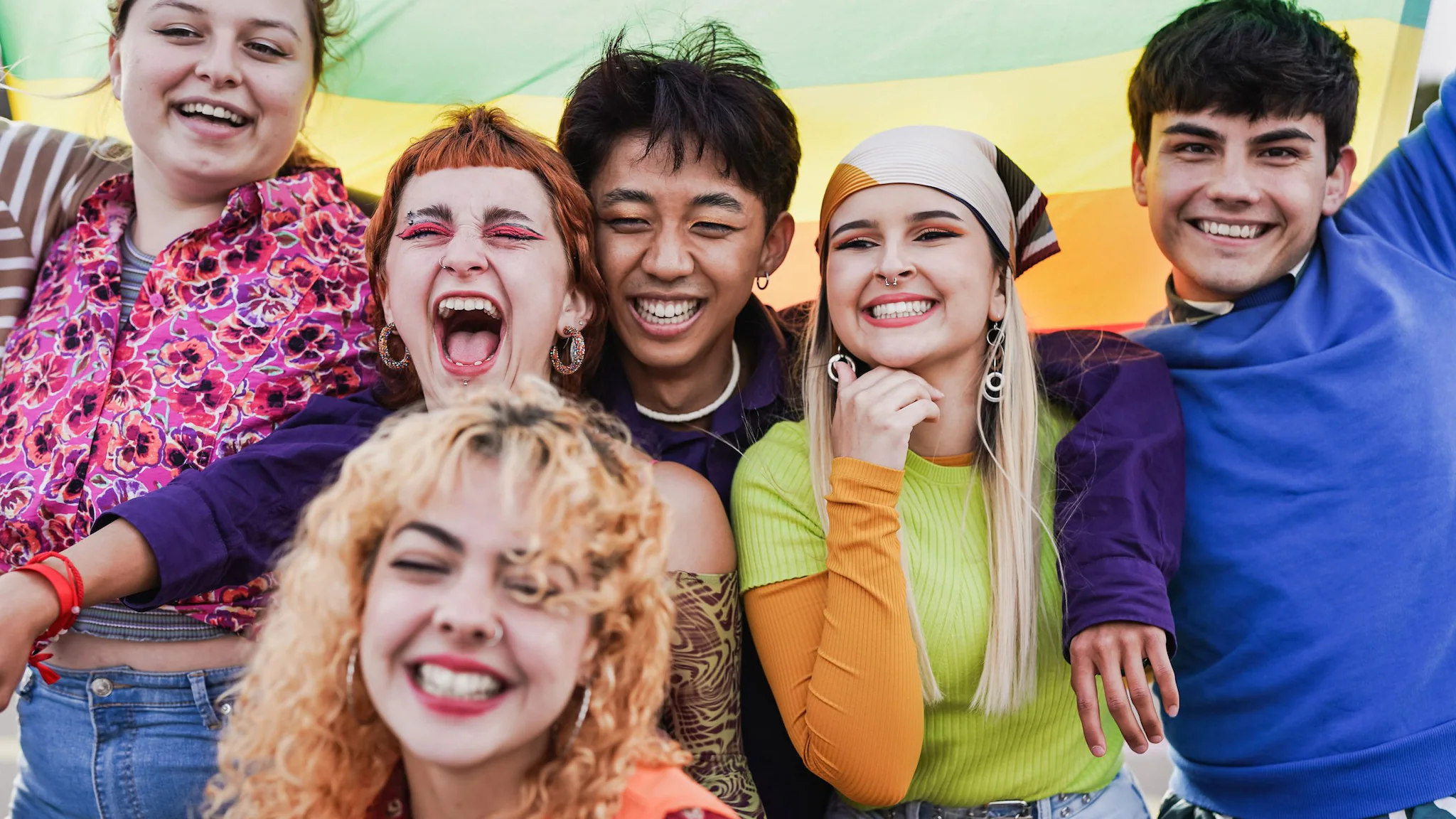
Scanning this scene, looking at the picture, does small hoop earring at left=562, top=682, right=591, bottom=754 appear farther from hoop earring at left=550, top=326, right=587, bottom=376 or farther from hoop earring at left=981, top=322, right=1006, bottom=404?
hoop earring at left=981, top=322, right=1006, bottom=404

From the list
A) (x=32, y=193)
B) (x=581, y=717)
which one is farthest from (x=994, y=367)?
(x=32, y=193)

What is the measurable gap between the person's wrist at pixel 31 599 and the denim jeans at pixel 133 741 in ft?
1.80

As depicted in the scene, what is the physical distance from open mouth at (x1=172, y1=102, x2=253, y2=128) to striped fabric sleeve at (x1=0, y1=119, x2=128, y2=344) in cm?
39

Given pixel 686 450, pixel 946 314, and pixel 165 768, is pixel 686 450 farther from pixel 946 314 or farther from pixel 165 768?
pixel 165 768

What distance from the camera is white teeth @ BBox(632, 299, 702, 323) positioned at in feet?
8.91

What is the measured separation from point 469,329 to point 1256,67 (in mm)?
1839

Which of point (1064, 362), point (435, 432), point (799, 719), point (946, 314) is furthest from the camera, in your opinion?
point (1064, 362)

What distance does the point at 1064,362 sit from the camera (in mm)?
2668

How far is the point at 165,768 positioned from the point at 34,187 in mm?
1453

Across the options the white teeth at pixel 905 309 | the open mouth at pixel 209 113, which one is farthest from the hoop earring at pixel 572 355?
the open mouth at pixel 209 113

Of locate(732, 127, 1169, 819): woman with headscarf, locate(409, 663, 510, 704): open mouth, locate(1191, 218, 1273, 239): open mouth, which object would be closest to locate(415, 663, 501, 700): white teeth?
locate(409, 663, 510, 704): open mouth

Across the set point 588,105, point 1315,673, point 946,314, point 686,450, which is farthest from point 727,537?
point 1315,673

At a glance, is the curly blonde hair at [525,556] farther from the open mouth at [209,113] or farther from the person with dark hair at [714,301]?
the open mouth at [209,113]

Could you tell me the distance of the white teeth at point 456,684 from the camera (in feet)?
5.38
